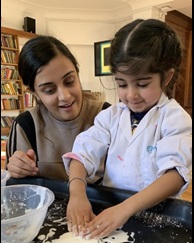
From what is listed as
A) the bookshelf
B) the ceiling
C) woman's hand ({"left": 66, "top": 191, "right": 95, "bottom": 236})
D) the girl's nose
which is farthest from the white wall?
woman's hand ({"left": 66, "top": 191, "right": 95, "bottom": 236})

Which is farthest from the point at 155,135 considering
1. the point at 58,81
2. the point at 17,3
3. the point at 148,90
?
the point at 17,3

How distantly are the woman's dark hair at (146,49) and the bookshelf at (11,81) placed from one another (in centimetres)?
377

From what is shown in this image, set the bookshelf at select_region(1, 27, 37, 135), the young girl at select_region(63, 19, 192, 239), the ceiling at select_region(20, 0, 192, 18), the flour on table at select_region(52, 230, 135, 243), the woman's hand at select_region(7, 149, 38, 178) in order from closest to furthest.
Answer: the flour on table at select_region(52, 230, 135, 243) → the young girl at select_region(63, 19, 192, 239) → the woman's hand at select_region(7, 149, 38, 178) → the ceiling at select_region(20, 0, 192, 18) → the bookshelf at select_region(1, 27, 37, 135)

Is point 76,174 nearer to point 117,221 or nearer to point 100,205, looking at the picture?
point 100,205

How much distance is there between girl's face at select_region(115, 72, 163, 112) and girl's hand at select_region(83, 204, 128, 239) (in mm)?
315

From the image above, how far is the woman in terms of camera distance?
1035mm

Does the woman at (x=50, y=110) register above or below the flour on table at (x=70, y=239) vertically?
above

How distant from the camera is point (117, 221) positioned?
1.74ft

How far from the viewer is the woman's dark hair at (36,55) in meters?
1.03

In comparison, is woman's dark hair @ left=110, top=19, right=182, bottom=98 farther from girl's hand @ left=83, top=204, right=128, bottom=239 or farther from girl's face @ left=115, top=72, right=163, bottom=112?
girl's hand @ left=83, top=204, right=128, bottom=239

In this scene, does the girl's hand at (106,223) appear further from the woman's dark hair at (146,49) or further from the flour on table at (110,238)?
the woman's dark hair at (146,49)

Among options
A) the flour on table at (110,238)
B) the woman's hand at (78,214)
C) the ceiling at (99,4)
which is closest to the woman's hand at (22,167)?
the woman's hand at (78,214)

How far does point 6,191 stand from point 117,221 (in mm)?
278

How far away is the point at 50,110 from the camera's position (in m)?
1.13
